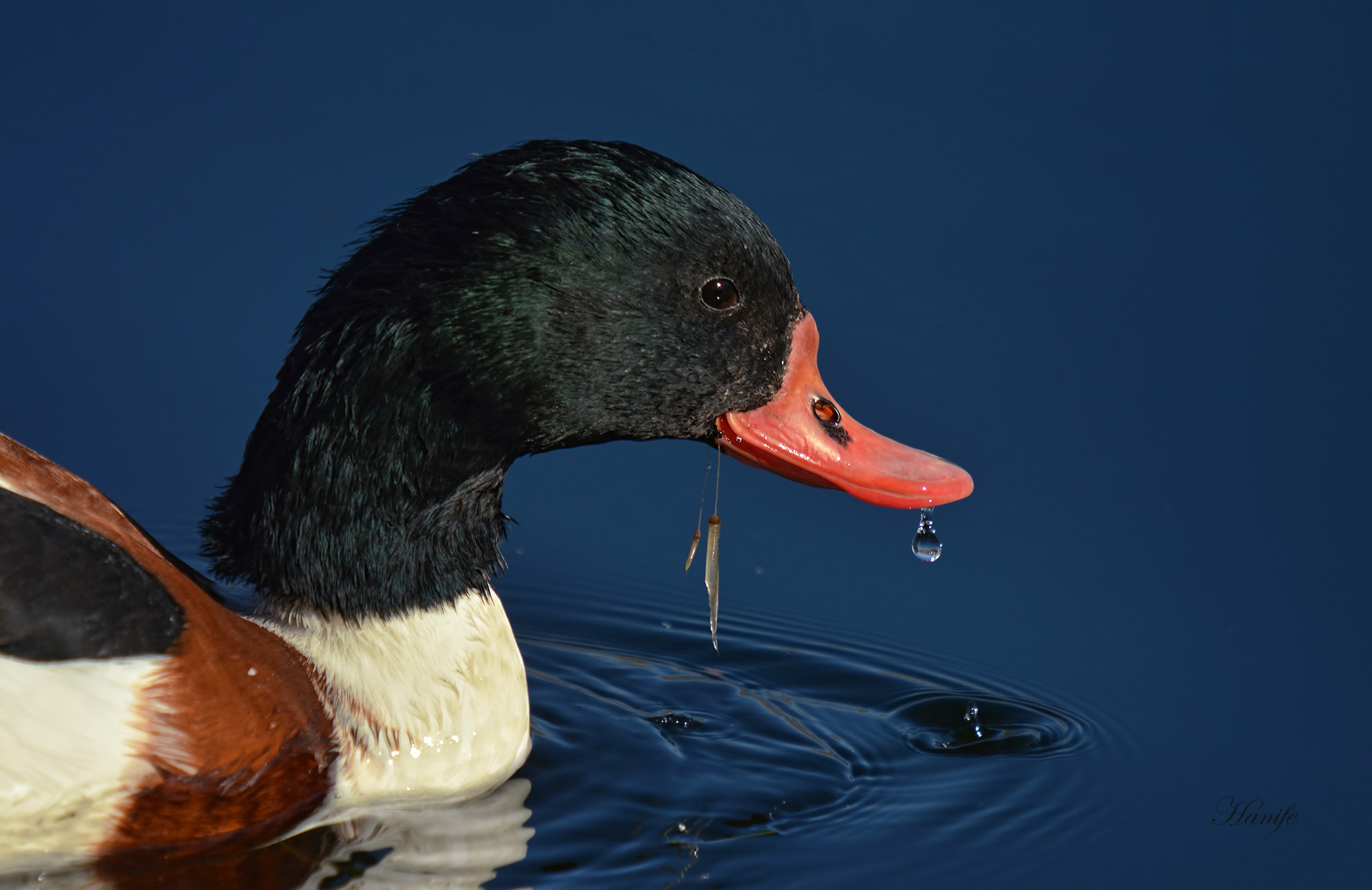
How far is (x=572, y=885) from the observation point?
9.32ft

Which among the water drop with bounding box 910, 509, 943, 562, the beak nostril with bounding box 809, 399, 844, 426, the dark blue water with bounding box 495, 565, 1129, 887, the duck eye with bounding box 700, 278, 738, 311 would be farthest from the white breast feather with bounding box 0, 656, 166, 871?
the water drop with bounding box 910, 509, 943, 562

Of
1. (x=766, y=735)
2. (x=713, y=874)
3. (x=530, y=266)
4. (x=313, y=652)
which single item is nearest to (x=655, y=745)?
(x=766, y=735)

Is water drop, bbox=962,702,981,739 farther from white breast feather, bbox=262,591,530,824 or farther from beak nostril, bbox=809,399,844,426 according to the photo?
white breast feather, bbox=262,591,530,824

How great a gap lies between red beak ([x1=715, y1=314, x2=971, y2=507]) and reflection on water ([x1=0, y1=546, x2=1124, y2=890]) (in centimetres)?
66

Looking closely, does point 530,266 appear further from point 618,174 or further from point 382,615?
point 382,615

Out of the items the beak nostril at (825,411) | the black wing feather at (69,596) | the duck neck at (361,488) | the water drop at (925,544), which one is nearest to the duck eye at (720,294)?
the beak nostril at (825,411)

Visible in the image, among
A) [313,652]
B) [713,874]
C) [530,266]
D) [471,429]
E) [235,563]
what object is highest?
[530,266]

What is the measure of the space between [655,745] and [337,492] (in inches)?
38.4

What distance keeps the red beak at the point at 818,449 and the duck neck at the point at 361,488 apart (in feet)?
1.63

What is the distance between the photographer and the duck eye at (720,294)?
3.01 metres

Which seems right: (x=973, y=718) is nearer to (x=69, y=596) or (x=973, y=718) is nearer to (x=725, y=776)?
(x=725, y=776)

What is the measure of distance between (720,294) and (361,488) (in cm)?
79

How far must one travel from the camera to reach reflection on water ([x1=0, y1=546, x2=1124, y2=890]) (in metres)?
2.91

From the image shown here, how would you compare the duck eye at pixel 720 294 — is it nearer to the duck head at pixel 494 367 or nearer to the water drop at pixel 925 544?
the duck head at pixel 494 367
